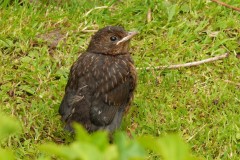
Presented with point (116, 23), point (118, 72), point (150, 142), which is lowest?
point (116, 23)

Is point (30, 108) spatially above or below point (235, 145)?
above

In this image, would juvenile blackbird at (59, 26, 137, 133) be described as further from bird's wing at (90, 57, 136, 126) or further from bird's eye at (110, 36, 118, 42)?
bird's eye at (110, 36, 118, 42)

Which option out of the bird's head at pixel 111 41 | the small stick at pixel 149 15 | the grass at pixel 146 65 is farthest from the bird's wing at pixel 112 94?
the small stick at pixel 149 15

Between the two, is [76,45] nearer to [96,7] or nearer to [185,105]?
[96,7]

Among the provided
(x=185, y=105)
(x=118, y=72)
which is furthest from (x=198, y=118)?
(x=118, y=72)

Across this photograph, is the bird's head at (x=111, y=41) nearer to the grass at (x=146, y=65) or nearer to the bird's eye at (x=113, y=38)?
the bird's eye at (x=113, y=38)

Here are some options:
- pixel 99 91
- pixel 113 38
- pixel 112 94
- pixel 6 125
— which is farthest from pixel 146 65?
pixel 6 125

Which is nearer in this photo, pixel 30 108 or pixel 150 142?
pixel 150 142
